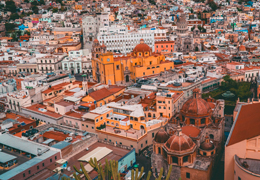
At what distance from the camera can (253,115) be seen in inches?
1502

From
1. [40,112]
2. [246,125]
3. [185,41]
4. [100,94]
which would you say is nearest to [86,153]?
[40,112]

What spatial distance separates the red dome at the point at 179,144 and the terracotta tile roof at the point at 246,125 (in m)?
5.45

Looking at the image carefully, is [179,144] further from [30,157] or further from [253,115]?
[30,157]

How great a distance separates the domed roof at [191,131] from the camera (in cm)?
4303

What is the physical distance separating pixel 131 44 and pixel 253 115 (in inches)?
2944

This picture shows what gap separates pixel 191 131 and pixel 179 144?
6.18 metres

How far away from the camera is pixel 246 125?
120 feet

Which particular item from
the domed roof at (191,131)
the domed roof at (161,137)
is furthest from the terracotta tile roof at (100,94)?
the domed roof at (191,131)

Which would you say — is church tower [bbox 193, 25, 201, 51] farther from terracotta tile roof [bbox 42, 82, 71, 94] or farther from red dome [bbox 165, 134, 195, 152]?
red dome [bbox 165, 134, 195, 152]

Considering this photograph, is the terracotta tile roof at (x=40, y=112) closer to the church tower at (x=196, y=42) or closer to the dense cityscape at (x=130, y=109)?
the dense cityscape at (x=130, y=109)

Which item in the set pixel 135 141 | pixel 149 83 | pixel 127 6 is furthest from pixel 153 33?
pixel 127 6

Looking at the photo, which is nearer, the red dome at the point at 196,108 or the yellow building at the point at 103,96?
the red dome at the point at 196,108

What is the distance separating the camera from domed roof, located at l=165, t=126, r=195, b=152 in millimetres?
38156

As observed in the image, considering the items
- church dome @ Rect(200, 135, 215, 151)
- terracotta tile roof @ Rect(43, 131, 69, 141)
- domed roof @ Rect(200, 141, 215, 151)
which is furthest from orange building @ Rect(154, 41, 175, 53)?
domed roof @ Rect(200, 141, 215, 151)
